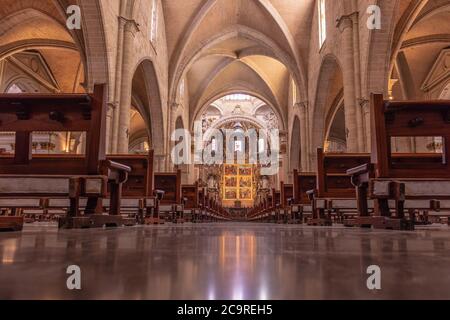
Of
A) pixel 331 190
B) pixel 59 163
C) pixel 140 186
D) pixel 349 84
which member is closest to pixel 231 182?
pixel 349 84

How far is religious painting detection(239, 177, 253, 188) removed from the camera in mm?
29188

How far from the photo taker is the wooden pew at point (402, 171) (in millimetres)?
3789

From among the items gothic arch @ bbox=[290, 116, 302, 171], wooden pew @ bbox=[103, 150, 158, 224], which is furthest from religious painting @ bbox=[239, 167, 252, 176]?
wooden pew @ bbox=[103, 150, 158, 224]

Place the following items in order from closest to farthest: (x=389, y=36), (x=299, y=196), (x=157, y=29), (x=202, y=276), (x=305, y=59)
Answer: (x=202, y=276), (x=299, y=196), (x=389, y=36), (x=157, y=29), (x=305, y=59)

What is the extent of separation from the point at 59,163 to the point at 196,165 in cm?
2440

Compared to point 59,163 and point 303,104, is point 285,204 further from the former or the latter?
point 303,104

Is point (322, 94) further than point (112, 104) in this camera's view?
Yes

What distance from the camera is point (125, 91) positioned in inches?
397

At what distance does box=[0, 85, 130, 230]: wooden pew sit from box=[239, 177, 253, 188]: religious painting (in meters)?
25.4

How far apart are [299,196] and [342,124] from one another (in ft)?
50.2

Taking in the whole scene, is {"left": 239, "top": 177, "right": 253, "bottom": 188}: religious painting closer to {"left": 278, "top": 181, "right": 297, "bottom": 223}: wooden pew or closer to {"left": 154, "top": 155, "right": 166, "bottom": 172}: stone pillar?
{"left": 154, "top": 155, "right": 166, "bottom": 172}: stone pillar
